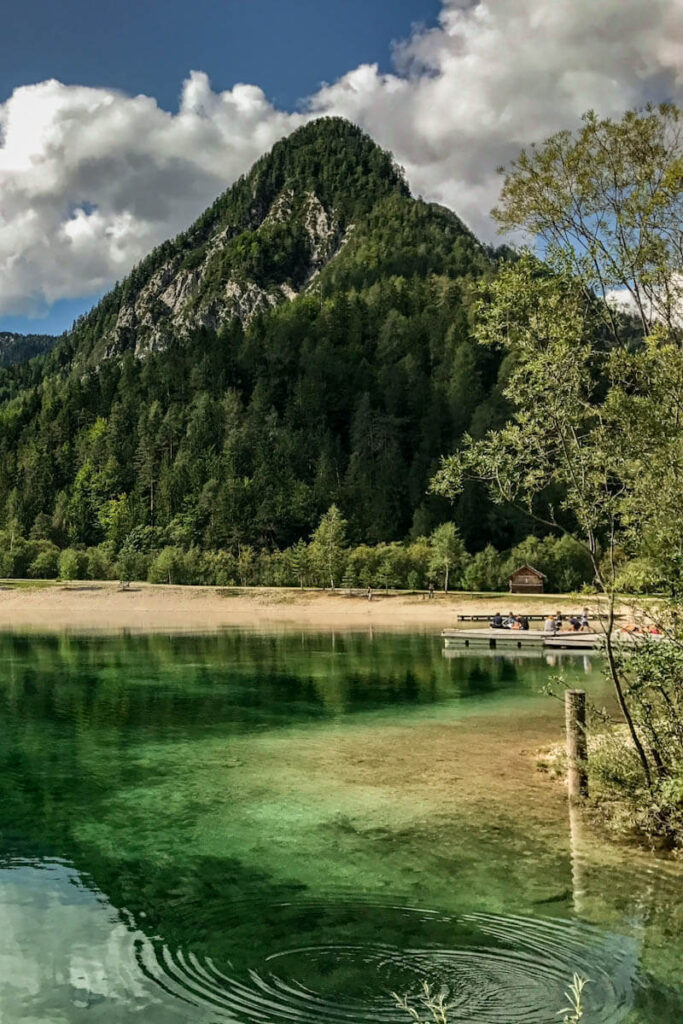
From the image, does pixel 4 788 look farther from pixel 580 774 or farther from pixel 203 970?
pixel 580 774

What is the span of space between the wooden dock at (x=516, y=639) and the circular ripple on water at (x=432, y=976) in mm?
44218

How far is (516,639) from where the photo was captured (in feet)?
186

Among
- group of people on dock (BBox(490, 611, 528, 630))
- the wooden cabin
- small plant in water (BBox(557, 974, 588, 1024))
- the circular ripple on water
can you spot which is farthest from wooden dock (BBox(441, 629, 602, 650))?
small plant in water (BBox(557, 974, 588, 1024))

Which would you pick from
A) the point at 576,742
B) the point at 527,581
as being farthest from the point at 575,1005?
the point at 527,581

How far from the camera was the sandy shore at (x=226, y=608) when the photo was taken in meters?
80.2

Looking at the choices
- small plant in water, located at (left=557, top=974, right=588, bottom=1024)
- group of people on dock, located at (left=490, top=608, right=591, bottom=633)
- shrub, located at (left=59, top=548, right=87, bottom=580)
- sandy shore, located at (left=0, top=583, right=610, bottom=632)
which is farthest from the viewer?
shrub, located at (left=59, top=548, right=87, bottom=580)

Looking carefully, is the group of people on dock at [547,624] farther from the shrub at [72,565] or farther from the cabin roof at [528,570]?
the shrub at [72,565]

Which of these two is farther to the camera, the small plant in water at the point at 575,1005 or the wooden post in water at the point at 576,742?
the wooden post in water at the point at 576,742

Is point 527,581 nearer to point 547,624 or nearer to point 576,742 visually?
point 547,624

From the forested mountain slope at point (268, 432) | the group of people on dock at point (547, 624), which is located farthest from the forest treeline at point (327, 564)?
the group of people on dock at point (547, 624)

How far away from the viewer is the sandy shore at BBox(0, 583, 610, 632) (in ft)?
263

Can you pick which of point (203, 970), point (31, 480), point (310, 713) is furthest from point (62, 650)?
point (31, 480)

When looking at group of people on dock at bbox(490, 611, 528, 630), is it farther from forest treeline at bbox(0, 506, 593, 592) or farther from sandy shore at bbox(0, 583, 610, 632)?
forest treeline at bbox(0, 506, 593, 592)

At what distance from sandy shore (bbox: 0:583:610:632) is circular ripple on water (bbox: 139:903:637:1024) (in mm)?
62979
